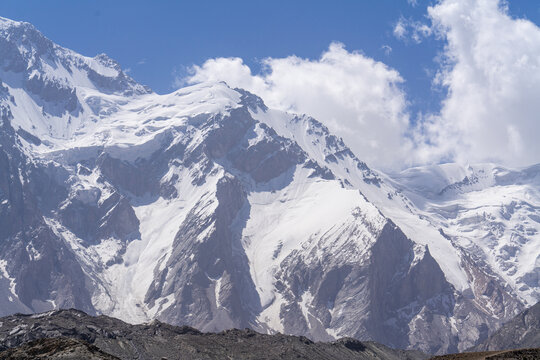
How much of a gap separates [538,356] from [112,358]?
62870 mm

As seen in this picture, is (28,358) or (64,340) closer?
(28,358)

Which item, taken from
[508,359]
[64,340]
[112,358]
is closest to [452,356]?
[508,359]

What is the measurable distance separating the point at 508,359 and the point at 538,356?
4.85 meters

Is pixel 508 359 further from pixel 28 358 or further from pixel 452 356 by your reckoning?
pixel 28 358

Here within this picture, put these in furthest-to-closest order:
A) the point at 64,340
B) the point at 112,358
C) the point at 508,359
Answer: the point at 64,340, the point at 112,358, the point at 508,359

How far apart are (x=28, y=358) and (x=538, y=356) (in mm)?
75970

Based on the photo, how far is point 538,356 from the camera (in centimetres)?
11775

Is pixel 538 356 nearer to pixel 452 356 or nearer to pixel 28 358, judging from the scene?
pixel 452 356

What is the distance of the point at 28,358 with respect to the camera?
5079 inches

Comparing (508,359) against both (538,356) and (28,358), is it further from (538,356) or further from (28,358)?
(28,358)

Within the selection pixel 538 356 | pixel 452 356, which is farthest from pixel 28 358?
pixel 538 356

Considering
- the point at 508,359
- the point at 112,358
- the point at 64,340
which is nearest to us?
the point at 508,359

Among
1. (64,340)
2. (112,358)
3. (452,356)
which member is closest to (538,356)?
(452,356)

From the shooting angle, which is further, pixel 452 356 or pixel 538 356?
pixel 452 356
